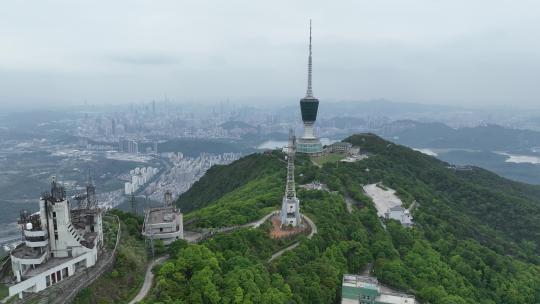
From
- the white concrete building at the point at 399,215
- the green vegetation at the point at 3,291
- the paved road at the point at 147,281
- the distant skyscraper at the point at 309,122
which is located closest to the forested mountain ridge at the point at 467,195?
the white concrete building at the point at 399,215

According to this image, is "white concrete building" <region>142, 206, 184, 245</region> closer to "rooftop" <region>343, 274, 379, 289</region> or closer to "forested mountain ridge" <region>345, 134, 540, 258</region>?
"rooftop" <region>343, 274, 379, 289</region>

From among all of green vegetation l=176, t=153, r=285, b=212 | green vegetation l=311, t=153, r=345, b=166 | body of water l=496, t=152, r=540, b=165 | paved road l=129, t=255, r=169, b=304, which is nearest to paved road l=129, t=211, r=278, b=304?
paved road l=129, t=255, r=169, b=304

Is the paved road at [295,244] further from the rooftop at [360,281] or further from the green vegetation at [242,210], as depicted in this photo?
the rooftop at [360,281]

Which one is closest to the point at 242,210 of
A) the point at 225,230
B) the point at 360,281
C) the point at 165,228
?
the point at 225,230

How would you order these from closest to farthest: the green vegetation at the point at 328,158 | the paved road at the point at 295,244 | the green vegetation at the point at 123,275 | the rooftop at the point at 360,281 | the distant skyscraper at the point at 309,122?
1. the green vegetation at the point at 123,275
2. the rooftop at the point at 360,281
3. the paved road at the point at 295,244
4. the green vegetation at the point at 328,158
5. the distant skyscraper at the point at 309,122

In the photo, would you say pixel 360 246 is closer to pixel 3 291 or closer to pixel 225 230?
pixel 225 230

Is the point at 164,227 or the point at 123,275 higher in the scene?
the point at 164,227
